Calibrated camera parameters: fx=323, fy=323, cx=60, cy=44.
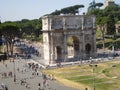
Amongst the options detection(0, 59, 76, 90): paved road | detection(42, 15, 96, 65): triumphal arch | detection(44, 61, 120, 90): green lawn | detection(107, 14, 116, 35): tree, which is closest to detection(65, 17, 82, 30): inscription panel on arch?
detection(42, 15, 96, 65): triumphal arch

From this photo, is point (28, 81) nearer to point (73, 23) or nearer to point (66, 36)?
point (66, 36)

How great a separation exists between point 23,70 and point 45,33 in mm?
11546

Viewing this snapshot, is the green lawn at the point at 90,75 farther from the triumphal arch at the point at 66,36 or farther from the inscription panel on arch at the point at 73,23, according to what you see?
the inscription panel on arch at the point at 73,23

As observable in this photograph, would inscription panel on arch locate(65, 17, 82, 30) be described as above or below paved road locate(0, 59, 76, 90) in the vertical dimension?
above

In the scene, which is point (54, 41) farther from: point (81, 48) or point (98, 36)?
point (98, 36)

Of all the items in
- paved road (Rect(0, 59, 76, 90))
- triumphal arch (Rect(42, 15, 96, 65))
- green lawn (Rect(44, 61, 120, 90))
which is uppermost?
triumphal arch (Rect(42, 15, 96, 65))

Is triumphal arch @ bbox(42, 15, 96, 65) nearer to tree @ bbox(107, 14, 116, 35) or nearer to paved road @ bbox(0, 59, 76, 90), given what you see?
paved road @ bbox(0, 59, 76, 90)

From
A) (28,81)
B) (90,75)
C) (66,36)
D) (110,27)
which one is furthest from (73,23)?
(110,27)

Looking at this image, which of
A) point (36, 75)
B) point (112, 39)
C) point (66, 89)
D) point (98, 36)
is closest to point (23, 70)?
point (36, 75)

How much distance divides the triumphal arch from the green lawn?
24.2 ft

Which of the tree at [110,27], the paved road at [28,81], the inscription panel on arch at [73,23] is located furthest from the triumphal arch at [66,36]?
the tree at [110,27]

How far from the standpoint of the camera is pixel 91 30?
79125mm

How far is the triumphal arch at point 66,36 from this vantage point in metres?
74.4

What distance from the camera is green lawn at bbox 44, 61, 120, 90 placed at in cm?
5012
